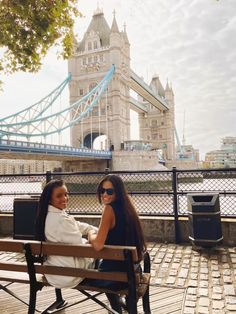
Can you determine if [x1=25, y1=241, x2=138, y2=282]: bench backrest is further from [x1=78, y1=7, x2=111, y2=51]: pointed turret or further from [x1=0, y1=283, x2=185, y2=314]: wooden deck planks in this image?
[x1=78, y1=7, x2=111, y2=51]: pointed turret

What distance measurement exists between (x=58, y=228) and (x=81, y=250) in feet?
0.79

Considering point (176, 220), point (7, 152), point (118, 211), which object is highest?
point (7, 152)

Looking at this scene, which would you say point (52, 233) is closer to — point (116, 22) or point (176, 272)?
point (176, 272)

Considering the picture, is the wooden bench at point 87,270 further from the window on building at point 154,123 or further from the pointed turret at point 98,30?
the window on building at point 154,123

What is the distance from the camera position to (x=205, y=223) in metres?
4.03

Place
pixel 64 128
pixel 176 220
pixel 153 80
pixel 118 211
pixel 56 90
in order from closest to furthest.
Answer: pixel 118 211 → pixel 176 220 → pixel 64 128 → pixel 56 90 → pixel 153 80

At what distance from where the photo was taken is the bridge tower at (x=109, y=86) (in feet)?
144

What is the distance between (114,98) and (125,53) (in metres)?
10.0

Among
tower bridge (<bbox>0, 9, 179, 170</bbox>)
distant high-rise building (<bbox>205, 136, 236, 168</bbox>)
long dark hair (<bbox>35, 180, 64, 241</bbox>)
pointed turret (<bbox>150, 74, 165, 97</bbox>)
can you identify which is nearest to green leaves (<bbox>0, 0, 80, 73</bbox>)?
long dark hair (<bbox>35, 180, 64, 241</bbox>)

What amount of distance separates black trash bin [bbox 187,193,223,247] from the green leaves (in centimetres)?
372

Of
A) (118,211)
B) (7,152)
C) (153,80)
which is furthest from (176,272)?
(153,80)

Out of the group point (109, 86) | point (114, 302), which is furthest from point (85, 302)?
point (109, 86)

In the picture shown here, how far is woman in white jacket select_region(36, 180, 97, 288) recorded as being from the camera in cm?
201

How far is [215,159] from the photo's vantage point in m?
114
